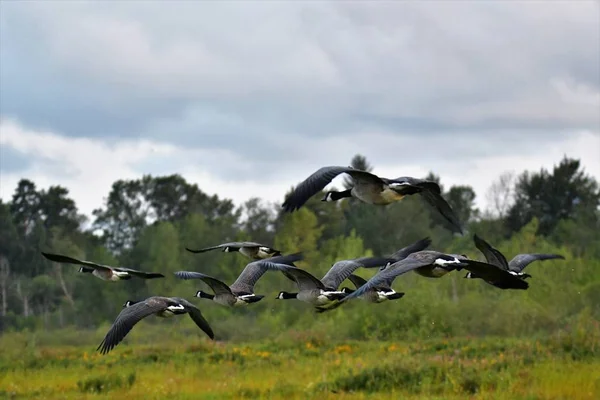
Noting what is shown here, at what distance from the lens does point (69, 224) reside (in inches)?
3967

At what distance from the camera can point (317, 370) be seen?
33.7 meters

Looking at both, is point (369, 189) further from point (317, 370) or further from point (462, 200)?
point (462, 200)

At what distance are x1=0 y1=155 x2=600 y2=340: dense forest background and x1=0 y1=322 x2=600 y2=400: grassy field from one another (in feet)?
20.9

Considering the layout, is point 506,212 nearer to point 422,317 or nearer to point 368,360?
point 422,317

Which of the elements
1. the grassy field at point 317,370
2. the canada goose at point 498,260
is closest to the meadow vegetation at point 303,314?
the grassy field at point 317,370

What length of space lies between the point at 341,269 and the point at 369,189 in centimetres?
242

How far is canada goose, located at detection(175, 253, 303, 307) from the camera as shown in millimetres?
16703

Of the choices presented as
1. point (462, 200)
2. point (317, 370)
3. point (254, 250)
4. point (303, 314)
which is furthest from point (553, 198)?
point (254, 250)

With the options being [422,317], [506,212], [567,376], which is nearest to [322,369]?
[567,376]

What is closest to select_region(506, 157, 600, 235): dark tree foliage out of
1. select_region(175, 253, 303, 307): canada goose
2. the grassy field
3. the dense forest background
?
the dense forest background

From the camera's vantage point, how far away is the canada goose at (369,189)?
14.5 metres

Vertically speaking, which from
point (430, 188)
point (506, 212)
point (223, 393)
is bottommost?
point (223, 393)

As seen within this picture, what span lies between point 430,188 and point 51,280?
74.3 m

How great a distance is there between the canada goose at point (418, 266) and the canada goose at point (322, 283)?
1.10 meters
